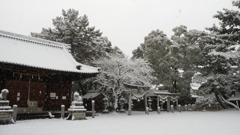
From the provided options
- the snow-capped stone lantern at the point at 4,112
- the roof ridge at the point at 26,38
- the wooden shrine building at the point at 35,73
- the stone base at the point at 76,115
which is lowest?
the stone base at the point at 76,115

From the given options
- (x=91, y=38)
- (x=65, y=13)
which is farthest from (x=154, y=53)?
(x=65, y=13)

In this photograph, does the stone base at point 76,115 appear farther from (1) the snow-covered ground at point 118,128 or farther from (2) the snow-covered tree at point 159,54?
(2) the snow-covered tree at point 159,54

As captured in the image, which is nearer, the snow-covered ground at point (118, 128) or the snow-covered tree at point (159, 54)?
the snow-covered ground at point (118, 128)

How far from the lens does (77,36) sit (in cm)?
2388

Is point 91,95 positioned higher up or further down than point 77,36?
further down

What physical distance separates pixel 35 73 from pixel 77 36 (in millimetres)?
9774

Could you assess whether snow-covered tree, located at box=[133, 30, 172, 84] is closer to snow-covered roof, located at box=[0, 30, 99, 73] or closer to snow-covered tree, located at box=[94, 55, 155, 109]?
snow-covered tree, located at box=[94, 55, 155, 109]

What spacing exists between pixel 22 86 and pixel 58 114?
3.74 meters

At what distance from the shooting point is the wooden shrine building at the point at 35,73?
14.3m

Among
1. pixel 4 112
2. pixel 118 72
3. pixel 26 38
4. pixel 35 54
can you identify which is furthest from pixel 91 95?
Answer: pixel 4 112

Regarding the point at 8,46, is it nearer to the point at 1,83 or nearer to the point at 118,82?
the point at 1,83

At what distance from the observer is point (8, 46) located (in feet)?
52.3

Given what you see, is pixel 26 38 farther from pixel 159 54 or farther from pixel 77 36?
pixel 159 54

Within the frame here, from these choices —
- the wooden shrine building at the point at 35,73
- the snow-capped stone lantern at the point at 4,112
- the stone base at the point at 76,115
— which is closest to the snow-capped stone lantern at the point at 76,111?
the stone base at the point at 76,115
